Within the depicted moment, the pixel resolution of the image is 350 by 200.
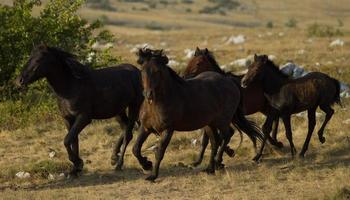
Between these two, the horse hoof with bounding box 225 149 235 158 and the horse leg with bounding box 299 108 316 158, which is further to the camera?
the horse leg with bounding box 299 108 316 158

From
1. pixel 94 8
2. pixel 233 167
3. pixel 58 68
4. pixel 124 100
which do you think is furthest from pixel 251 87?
Answer: pixel 94 8

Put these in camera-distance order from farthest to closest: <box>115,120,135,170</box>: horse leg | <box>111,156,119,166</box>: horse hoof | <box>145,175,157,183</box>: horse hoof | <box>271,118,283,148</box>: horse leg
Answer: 1. <box>271,118,283,148</box>: horse leg
2. <box>111,156,119,166</box>: horse hoof
3. <box>115,120,135,170</box>: horse leg
4. <box>145,175,157,183</box>: horse hoof

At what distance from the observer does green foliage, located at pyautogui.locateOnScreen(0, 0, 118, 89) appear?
16.7 meters

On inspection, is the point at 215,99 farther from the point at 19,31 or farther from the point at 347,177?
the point at 19,31

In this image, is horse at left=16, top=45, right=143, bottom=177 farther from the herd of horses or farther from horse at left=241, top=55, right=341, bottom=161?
horse at left=241, top=55, right=341, bottom=161

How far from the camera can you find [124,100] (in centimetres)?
1207

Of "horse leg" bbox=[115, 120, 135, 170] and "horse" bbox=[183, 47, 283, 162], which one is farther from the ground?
"horse" bbox=[183, 47, 283, 162]

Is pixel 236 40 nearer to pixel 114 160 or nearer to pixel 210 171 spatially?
pixel 114 160

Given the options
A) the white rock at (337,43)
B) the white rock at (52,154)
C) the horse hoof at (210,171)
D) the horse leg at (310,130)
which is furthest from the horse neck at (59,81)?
the white rock at (337,43)

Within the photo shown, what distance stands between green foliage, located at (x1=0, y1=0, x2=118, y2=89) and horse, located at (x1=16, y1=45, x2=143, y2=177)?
4.97m

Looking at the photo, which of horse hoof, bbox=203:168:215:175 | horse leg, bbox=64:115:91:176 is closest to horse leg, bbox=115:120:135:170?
horse leg, bbox=64:115:91:176

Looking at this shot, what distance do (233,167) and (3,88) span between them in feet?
24.6

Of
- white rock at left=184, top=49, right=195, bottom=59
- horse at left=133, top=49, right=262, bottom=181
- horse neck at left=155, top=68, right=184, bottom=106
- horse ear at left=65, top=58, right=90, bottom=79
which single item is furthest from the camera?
white rock at left=184, top=49, right=195, bottom=59

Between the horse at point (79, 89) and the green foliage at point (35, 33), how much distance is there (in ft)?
16.3
